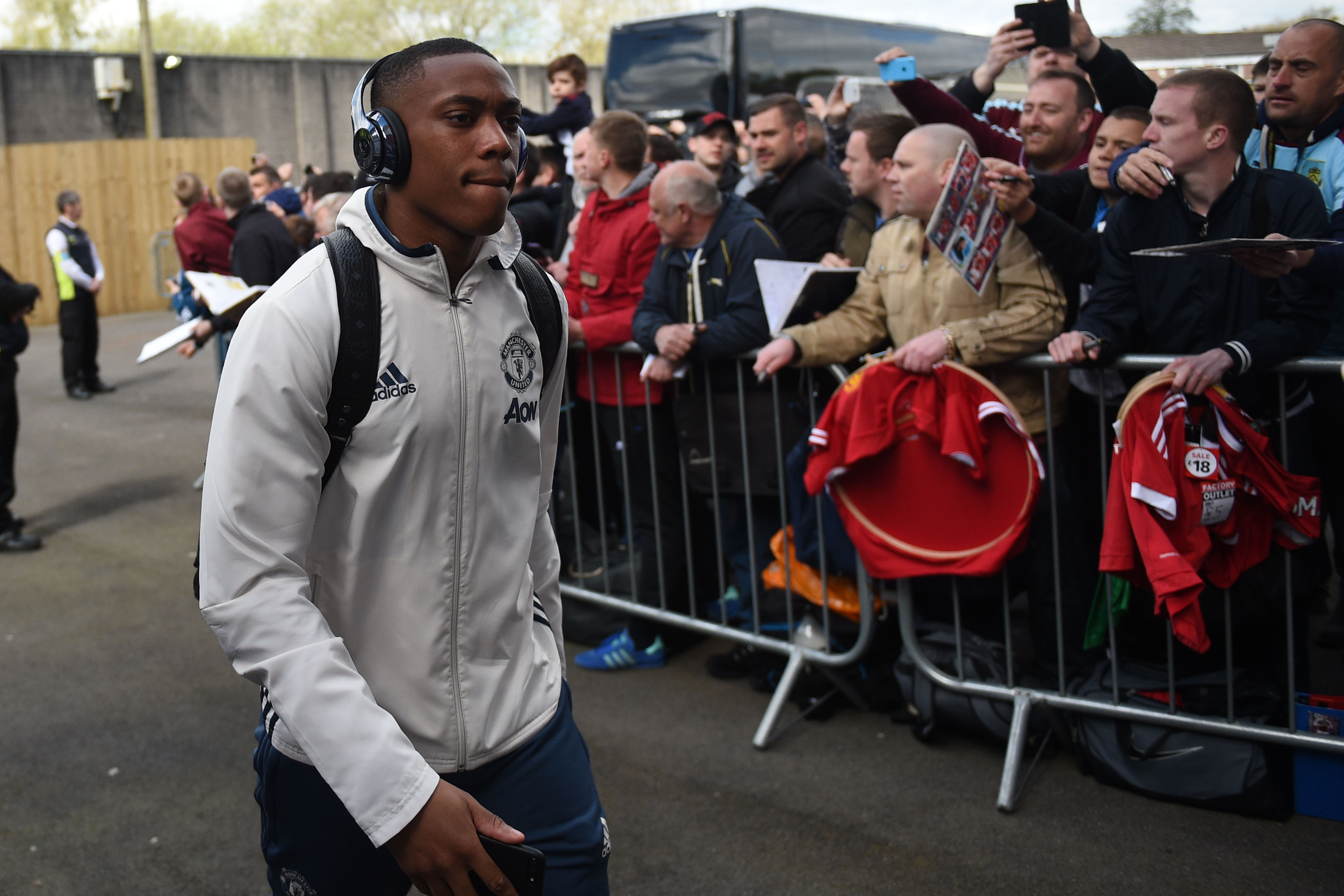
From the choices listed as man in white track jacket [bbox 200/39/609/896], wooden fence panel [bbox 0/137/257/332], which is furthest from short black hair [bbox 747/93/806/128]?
wooden fence panel [bbox 0/137/257/332]

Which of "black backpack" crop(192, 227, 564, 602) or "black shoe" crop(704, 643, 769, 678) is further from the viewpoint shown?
"black shoe" crop(704, 643, 769, 678)

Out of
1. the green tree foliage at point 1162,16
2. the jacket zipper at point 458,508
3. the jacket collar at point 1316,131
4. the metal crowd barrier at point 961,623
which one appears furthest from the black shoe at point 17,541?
the green tree foliage at point 1162,16

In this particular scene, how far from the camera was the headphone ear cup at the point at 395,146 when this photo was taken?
1921 millimetres

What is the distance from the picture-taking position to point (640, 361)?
17.6ft

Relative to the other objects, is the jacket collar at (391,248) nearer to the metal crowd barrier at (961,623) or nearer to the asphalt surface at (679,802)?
the asphalt surface at (679,802)

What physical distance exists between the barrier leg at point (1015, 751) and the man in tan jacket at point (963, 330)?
25cm

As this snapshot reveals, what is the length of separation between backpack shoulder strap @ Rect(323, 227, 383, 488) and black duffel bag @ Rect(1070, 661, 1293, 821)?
299 centimetres

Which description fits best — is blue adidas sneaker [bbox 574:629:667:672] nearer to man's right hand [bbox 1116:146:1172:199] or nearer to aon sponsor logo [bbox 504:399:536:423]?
man's right hand [bbox 1116:146:1172:199]

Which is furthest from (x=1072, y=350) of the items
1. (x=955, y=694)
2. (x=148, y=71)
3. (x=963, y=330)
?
(x=148, y=71)

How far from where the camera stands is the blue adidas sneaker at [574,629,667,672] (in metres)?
5.29

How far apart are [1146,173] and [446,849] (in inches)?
127

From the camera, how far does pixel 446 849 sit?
1.74m

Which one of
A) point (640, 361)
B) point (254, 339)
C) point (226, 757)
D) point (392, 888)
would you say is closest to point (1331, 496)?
point (640, 361)

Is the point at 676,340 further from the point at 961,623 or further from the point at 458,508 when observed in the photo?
the point at 458,508
